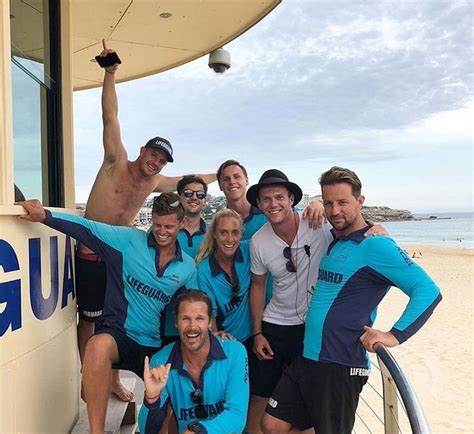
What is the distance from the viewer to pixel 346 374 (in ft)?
8.88

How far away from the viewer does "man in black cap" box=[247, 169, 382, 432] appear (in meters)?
3.10

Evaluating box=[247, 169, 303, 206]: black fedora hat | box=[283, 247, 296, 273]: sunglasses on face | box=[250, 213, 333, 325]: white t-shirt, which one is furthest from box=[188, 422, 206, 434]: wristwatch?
box=[247, 169, 303, 206]: black fedora hat

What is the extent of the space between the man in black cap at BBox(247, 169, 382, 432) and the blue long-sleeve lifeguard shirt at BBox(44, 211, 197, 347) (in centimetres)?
54

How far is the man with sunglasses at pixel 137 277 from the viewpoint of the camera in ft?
9.31

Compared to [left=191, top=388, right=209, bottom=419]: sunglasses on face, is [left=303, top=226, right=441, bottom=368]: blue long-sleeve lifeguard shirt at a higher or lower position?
higher

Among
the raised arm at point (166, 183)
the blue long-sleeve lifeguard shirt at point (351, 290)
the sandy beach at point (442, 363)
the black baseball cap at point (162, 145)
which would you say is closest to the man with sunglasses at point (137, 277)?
the black baseball cap at point (162, 145)

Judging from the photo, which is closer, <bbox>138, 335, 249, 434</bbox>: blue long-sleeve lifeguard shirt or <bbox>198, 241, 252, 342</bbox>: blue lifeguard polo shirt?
<bbox>138, 335, 249, 434</bbox>: blue long-sleeve lifeguard shirt

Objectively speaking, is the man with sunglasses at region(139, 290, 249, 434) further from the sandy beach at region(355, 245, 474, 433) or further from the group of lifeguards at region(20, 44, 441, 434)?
the sandy beach at region(355, 245, 474, 433)

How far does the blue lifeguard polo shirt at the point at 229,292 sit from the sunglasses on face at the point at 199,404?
589mm

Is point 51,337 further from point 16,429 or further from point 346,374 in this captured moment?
point 346,374

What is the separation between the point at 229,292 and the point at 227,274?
117 millimetres

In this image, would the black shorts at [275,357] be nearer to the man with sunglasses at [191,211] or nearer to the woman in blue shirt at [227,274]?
the woman in blue shirt at [227,274]

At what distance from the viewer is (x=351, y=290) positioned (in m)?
2.67

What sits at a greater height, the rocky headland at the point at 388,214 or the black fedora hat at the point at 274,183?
the black fedora hat at the point at 274,183
